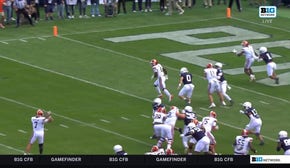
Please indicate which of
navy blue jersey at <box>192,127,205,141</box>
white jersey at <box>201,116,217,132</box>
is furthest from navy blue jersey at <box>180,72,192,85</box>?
navy blue jersey at <box>192,127,205,141</box>

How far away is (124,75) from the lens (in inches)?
1972

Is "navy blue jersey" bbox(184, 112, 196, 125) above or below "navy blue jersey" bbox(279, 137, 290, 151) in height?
above

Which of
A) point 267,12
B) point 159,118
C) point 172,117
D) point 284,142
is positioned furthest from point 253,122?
point 267,12

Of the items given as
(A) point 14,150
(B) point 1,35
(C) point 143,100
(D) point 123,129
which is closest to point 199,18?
(B) point 1,35

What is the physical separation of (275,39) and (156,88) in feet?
40.2

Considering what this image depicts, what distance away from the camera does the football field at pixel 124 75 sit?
137 feet

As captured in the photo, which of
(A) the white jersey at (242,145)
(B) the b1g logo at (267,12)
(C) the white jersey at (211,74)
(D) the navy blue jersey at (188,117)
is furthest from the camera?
(B) the b1g logo at (267,12)

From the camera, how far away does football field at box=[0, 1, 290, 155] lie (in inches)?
1639

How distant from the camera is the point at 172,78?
4978 cm

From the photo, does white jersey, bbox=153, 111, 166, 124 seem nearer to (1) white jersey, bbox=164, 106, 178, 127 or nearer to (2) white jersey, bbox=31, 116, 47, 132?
(1) white jersey, bbox=164, 106, 178, 127

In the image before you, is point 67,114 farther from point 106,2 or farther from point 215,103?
point 106,2

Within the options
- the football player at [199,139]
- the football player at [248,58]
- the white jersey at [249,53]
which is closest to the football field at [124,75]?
the football player at [248,58]

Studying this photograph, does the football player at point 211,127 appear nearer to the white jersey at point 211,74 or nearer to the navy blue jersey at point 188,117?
the navy blue jersey at point 188,117

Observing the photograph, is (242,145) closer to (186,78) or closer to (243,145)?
(243,145)
